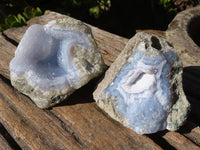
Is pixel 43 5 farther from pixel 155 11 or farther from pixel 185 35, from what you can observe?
pixel 185 35

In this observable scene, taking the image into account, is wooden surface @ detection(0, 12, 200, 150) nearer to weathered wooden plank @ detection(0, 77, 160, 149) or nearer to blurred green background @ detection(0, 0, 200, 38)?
weathered wooden plank @ detection(0, 77, 160, 149)

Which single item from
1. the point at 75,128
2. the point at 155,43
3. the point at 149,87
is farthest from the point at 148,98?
the point at 75,128

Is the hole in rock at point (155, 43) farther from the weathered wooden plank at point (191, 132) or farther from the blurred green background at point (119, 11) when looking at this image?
the blurred green background at point (119, 11)

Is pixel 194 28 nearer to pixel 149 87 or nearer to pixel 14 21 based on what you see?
pixel 149 87

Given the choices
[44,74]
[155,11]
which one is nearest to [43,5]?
[155,11]

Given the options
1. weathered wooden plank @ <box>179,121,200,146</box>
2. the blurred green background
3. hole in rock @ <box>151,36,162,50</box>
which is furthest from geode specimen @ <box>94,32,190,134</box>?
the blurred green background

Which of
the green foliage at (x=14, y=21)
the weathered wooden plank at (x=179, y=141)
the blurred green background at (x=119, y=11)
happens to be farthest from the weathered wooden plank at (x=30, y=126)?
the blurred green background at (x=119, y=11)

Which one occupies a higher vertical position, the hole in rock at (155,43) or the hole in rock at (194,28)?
the hole in rock at (155,43)
